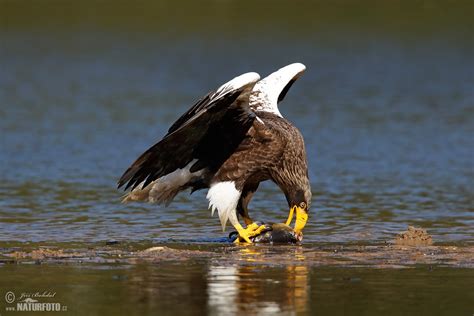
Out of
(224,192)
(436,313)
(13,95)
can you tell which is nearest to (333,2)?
(13,95)

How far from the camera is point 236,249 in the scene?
11.9m

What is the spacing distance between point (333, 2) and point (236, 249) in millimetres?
34730

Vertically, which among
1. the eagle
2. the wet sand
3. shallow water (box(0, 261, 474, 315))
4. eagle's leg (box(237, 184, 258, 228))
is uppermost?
the eagle

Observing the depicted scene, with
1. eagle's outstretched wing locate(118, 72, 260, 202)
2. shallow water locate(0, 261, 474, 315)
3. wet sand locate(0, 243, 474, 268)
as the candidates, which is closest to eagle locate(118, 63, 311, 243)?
eagle's outstretched wing locate(118, 72, 260, 202)

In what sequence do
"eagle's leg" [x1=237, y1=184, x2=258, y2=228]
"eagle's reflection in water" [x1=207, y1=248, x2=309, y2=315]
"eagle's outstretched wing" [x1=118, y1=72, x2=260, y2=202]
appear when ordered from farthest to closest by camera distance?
"eagle's leg" [x1=237, y1=184, x2=258, y2=228], "eagle's outstretched wing" [x1=118, y1=72, x2=260, y2=202], "eagle's reflection in water" [x1=207, y1=248, x2=309, y2=315]

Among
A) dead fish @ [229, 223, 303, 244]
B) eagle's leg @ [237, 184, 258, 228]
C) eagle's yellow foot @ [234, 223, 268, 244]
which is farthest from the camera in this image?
eagle's leg @ [237, 184, 258, 228]

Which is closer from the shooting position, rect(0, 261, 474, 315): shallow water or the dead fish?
rect(0, 261, 474, 315): shallow water

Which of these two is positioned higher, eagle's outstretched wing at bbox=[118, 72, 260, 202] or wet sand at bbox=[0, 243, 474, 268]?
eagle's outstretched wing at bbox=[118, 72, 260, 202]

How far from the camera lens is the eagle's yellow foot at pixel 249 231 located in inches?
488

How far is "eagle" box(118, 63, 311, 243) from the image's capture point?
1226cm

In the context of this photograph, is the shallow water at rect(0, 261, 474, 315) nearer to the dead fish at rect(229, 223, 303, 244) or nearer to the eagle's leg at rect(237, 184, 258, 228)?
the dead fish at rect(229, 223, 303, 244)

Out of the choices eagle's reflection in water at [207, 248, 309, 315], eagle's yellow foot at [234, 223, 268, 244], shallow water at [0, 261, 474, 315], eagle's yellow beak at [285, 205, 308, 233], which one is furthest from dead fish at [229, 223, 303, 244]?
shallow water at [0, 261, 474, 315]

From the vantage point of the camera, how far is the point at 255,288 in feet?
31.7

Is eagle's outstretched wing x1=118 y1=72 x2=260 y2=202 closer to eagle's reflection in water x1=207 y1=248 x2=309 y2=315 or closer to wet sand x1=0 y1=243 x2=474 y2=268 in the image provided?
wet sand x1=0 y1=243 x2=474 y2=268
